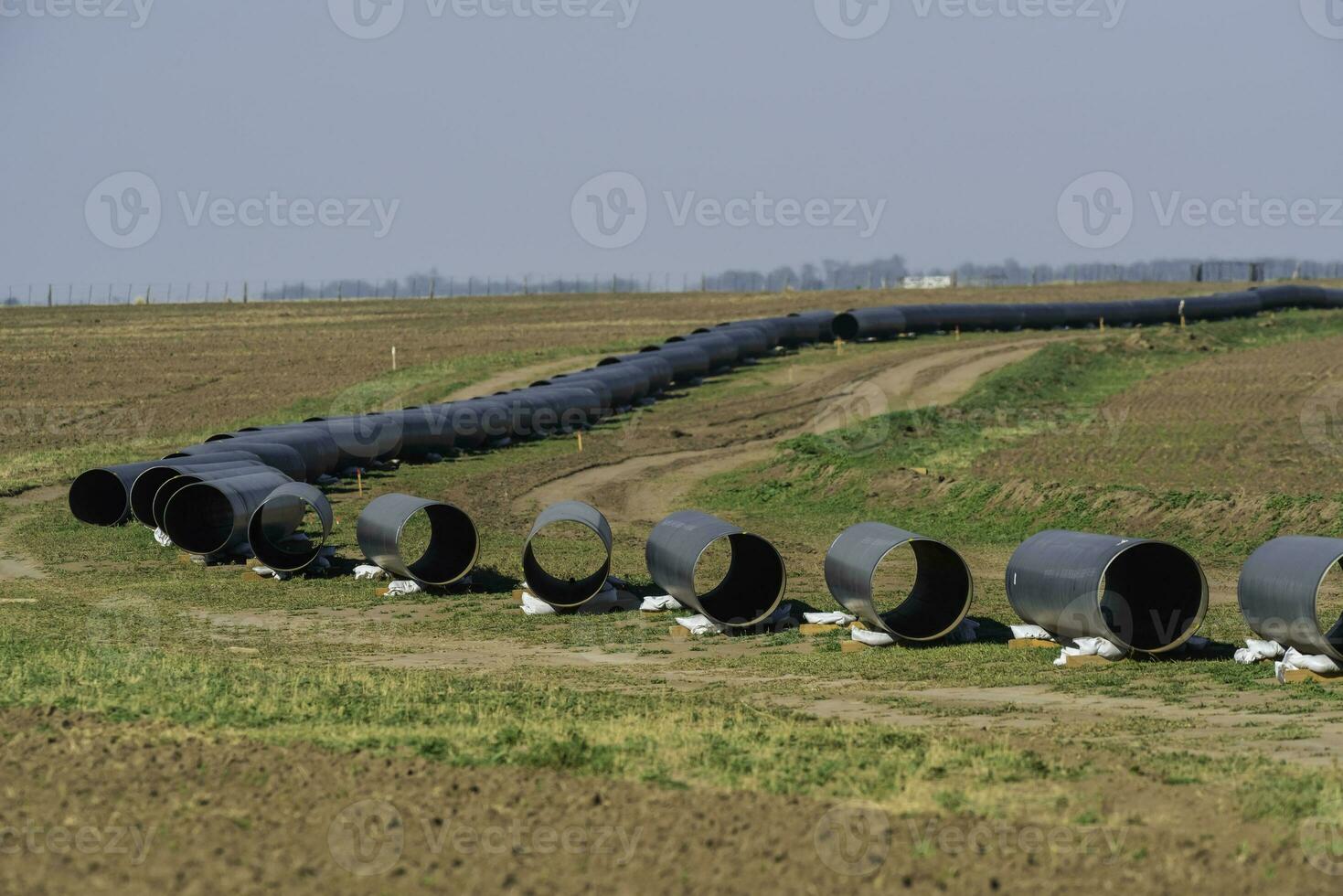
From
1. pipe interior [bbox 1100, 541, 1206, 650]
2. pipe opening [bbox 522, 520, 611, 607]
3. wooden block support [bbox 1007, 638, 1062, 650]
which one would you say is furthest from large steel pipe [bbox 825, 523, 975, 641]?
pipe opening [bbox 522, 520, 611, 607]

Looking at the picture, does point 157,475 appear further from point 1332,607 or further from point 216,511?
point 1332,607

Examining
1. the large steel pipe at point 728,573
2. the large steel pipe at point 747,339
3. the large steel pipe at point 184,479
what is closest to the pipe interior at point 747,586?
the large steel pipe at point 728,573

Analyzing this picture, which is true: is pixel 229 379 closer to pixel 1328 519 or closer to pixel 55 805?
pixel 1328 519

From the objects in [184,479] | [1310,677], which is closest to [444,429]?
[184,479]

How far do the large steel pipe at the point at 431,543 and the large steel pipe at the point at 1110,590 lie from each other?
10.6 m

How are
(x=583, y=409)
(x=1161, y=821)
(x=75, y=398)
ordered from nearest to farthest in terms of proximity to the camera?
(x=1161, y=821)
(x=583, y=409)
(x=75, y=398)

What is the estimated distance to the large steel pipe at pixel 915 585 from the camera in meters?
21.8

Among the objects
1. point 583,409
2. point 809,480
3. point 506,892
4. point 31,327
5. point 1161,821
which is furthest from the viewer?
point 31,327

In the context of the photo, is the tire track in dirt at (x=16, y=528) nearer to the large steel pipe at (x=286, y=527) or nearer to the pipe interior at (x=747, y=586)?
the large steel pipe at (x=286, y=527)

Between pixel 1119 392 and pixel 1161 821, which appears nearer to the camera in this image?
pixel 1161 821

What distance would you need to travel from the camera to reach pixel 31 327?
80.9 m

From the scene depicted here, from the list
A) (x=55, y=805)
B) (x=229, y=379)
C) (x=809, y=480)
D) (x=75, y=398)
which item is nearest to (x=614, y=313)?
(x=229, y=379)

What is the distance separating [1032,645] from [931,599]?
2.68 m

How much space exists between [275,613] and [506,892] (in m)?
16.2
